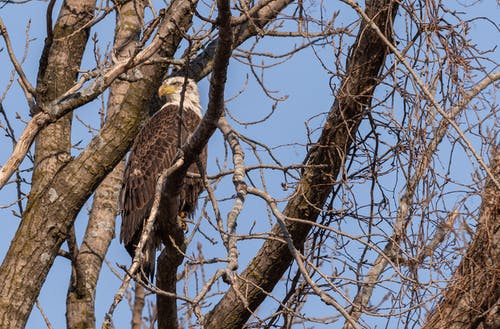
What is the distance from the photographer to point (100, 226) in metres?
6.90

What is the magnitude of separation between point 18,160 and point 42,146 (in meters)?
1.23

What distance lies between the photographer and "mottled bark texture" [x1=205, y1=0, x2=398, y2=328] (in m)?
4.86

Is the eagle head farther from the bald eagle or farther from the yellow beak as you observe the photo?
the bald eagle

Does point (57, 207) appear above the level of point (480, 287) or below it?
above

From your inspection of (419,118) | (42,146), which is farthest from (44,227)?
(419,118)

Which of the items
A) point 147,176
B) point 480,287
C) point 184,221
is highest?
point 147,176

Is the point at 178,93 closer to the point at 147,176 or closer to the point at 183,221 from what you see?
the point at 147,176

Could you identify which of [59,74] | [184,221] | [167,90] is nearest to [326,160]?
[184,221]

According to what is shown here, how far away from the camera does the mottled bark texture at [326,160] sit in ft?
15.9

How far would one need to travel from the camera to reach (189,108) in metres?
7.51

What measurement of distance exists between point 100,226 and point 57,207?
1.54m

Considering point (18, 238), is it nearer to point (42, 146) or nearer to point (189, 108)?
point (42, 146)

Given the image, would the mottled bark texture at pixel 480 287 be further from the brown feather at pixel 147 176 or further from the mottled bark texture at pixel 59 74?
the mottled bark texture at pixel 59 74

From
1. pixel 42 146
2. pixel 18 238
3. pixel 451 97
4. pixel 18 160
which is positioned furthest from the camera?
pixel 42 146
